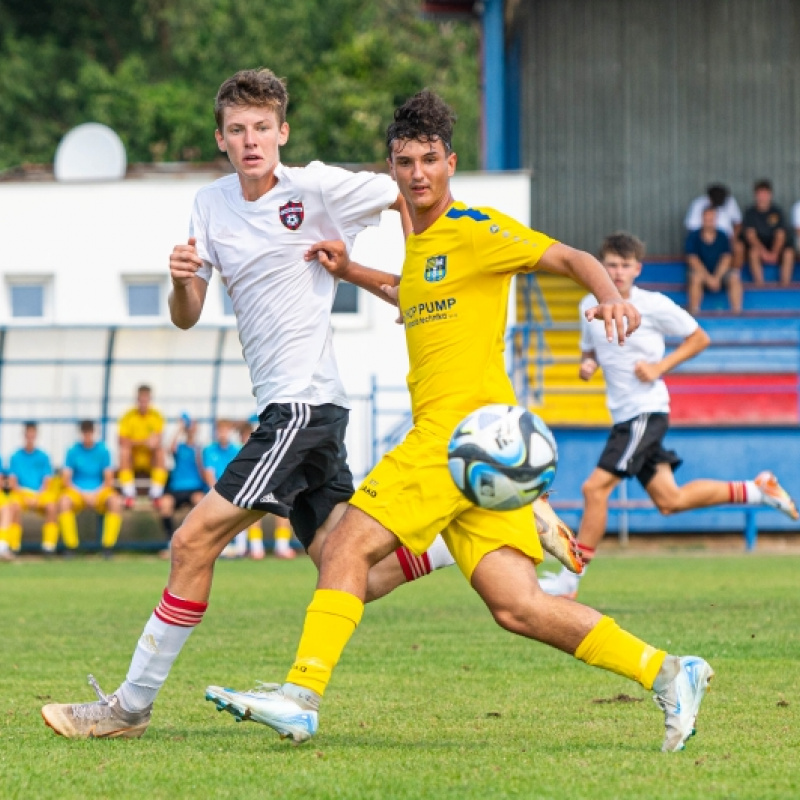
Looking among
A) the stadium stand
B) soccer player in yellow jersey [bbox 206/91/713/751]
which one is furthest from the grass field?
the stadium stand

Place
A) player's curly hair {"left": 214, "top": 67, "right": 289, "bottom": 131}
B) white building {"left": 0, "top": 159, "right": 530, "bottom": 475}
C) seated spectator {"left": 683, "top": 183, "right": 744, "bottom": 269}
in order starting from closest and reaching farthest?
player's curly hair {"left": 214, "top": 67, "right": 289, "bottom": 131}
white building {"left": 0, "top": 159, "right": 530, "bottom": 475}
seated spectator {"left": 683, "top": 183, "right": 744, "bottom": 269}

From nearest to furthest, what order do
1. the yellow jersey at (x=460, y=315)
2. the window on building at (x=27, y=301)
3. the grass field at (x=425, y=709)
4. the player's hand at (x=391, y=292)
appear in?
the grass field at (x=425, y=709)
the yellow jersey at (x=460, y=315)
the player's hand at (x=391, y=292)
the window on building at (x=27, y=301)

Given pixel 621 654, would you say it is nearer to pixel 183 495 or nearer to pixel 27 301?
pixel 183 495

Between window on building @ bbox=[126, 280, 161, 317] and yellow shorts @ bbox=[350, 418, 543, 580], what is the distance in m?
19.4

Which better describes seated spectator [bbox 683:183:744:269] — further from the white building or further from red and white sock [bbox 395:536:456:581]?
red and white sock [bbox 395:536:456:581]

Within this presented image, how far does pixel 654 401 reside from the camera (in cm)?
1145

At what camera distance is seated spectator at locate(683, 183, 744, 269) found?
24.1 m

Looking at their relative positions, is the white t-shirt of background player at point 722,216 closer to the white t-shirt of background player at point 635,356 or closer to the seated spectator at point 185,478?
the seated spectator at point 185,478

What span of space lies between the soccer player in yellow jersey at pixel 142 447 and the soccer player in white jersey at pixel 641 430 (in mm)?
8823

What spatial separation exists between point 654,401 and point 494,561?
603 centimetres

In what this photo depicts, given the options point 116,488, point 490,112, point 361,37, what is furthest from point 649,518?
point 361,37

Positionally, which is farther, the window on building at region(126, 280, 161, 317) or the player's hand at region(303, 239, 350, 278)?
the window on building at region(126, 280, 161, 317)

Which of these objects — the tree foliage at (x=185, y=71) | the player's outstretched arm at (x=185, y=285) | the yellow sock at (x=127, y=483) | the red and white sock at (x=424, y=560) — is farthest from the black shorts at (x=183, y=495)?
the tree foliage at (x=185, y=71)

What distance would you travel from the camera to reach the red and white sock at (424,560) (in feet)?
20.1
